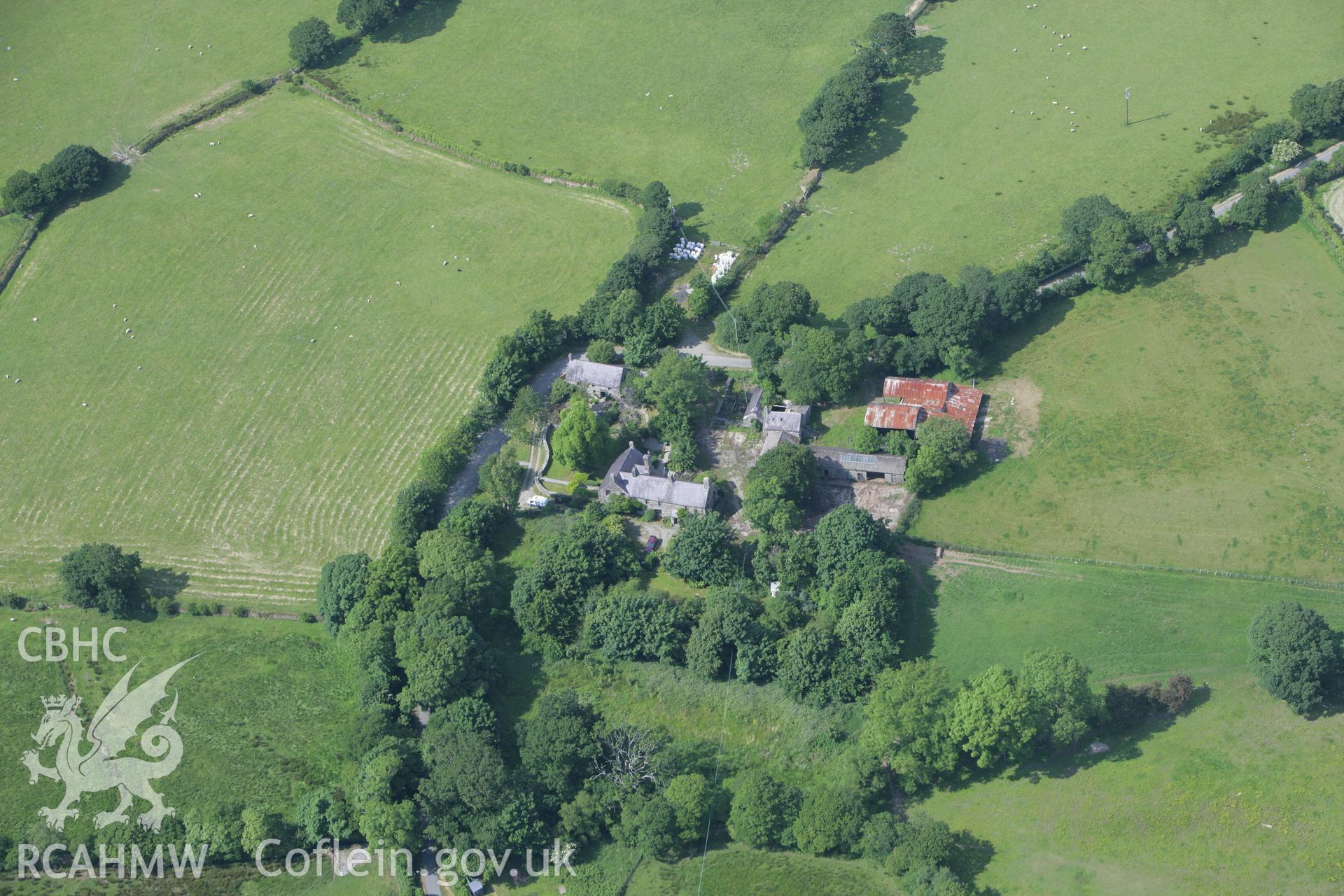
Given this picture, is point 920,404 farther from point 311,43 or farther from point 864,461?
point 311,43

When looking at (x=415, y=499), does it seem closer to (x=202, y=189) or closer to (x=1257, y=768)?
(x=202, y=189)

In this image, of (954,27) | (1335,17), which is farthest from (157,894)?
(1335,17)

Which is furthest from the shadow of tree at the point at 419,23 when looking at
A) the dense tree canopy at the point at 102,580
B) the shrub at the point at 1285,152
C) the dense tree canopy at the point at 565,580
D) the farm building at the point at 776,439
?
the shrub at the point at 1285,152

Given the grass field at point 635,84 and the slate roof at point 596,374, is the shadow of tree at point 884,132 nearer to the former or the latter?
the grass field at point 635,84

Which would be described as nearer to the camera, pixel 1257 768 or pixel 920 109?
pixel 1257 768

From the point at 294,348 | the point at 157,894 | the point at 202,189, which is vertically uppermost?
the point at 202,189

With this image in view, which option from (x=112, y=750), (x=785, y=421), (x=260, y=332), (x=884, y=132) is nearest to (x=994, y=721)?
(x=785, y=421)
